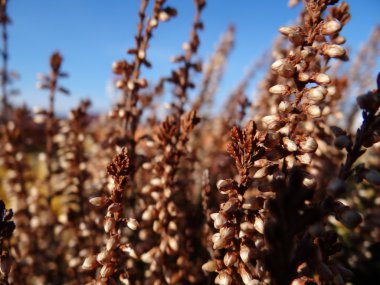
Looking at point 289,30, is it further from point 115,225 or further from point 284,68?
point 115,225

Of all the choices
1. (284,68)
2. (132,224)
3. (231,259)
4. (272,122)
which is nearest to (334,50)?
(284,68)

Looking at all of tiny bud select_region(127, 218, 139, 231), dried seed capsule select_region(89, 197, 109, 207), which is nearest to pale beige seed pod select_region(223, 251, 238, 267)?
tiny bud select_region(127, 218, 139, 231)

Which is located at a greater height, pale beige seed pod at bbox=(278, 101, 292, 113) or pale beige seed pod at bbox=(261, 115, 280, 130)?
pale beige seed pod at bbox=(278, 101, 292, 113)

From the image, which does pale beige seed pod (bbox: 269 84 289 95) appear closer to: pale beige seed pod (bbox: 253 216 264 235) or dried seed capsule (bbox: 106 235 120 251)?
pale beige seed pod (bbox: 253 216 264 235)

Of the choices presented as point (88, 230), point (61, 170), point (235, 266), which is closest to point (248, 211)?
point (235, 266)

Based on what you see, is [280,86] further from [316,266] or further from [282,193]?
[316,266]

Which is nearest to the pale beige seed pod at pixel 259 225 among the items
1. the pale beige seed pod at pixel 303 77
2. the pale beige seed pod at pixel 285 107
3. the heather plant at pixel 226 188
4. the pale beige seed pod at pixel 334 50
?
the heather plant at pixel 226 188
